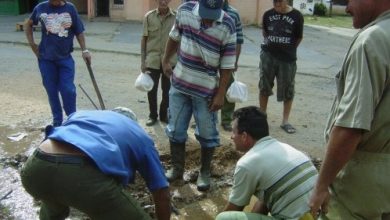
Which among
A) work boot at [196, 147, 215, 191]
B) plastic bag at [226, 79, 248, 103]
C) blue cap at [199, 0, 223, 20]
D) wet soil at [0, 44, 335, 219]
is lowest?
wet soil at [0, 44, 335, 219]

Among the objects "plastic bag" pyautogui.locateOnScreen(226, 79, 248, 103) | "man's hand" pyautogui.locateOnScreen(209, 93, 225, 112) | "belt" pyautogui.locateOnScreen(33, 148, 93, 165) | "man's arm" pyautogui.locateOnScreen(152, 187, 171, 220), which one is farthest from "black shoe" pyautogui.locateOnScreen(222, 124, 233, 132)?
"belt" pyautogui.locateOnScreen(33, 148, 93, 165)

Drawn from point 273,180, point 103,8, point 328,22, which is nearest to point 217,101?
point 273,180

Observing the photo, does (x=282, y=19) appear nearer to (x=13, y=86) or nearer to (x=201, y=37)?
(x=201, y=37)

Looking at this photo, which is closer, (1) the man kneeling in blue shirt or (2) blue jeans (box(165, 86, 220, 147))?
(1) the man kneeling in blue shirt

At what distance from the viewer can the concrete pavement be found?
39.2 ft

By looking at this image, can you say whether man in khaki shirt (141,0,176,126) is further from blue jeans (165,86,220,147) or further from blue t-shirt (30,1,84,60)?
blue jeans (165,86,220,147)

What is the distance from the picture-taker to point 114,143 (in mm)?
2588

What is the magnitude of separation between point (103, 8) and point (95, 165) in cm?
1862

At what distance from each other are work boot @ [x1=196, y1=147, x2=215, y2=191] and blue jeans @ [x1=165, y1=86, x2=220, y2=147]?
0.07 meters

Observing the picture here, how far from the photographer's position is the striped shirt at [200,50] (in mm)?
4086

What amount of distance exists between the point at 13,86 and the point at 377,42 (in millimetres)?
7202

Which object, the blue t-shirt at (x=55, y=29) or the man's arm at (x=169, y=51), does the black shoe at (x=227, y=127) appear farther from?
the blue t-shirt at (x=55, y=29)

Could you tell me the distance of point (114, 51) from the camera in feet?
40.2

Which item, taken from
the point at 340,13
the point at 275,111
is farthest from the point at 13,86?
the point at 340,13
